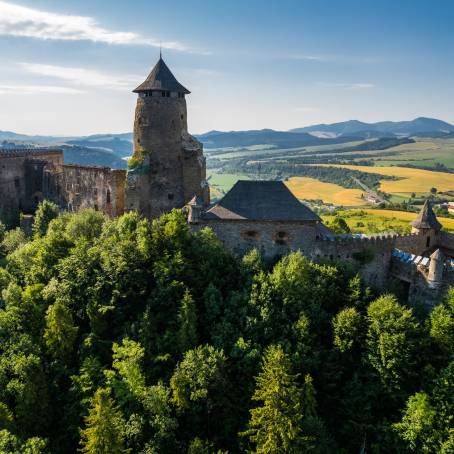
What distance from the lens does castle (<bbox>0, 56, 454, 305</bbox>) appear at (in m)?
40.8

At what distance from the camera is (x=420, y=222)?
4594 cm

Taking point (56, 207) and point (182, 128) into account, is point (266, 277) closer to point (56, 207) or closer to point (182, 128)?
point (182, 128)

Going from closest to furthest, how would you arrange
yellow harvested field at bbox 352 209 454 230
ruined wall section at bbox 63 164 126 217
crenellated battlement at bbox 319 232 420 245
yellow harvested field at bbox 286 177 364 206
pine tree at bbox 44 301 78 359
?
1. pine tree at bbox 44 301 78 359
2. crenellated battlement at bbox 319 232 420 245
3. ruined wall section at bbox 63 164 126 217
4. yellow harvested field at bbox 352 209 454 230
5. yellow harvested field at bbox 286 177 364 206

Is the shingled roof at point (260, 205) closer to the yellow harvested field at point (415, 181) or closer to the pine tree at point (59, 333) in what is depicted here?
the pine tree at point (59, 333)

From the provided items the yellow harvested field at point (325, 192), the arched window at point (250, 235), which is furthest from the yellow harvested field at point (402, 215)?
the arched window at point (250, 235)

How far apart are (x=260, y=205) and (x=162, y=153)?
42.1 ft

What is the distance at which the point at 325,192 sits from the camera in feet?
425

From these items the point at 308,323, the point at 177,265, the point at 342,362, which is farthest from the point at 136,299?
the point at 342,362

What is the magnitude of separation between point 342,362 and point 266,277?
836cm

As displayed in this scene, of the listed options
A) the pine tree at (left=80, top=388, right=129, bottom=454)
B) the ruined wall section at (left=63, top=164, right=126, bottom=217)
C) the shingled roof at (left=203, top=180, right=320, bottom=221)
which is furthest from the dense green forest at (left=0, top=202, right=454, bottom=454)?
the ruined wall section at (left=63, top=164, right=126, bottom=217)

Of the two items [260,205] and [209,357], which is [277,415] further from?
[260,205]

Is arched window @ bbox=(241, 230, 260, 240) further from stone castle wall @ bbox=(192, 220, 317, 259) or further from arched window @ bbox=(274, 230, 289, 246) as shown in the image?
arched window @ bbox=(274, 230, 289, 246)

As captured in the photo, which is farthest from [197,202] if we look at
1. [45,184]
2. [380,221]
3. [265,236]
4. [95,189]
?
[380,221]

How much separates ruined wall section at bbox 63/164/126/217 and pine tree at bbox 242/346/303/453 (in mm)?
28021
